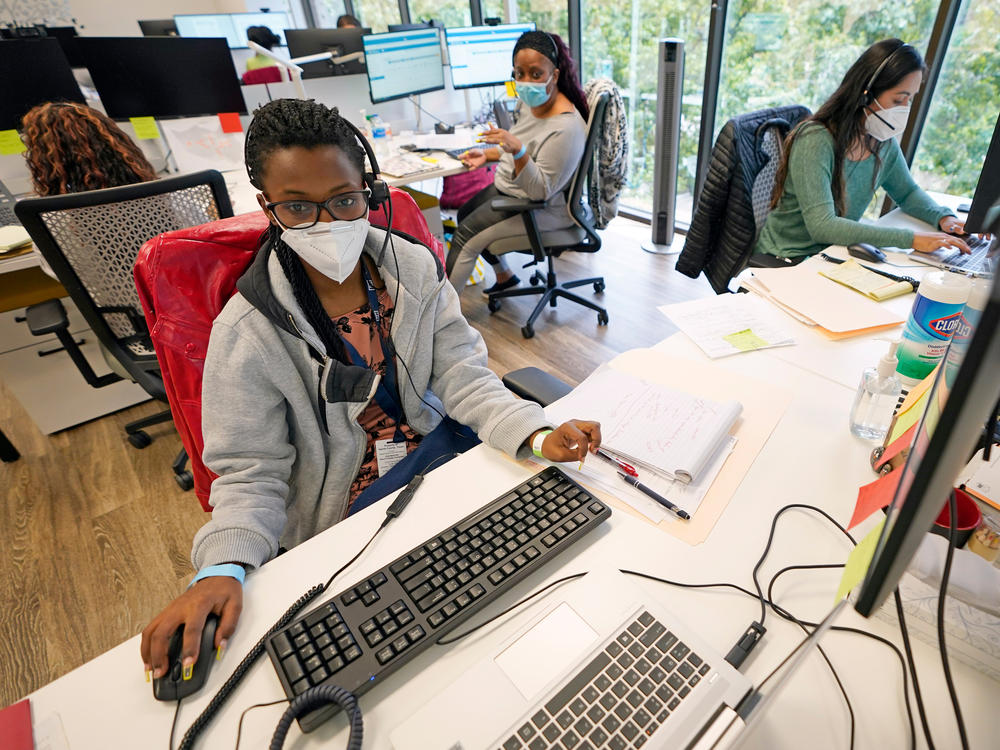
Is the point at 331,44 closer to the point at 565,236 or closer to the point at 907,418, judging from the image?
the point at 565,236

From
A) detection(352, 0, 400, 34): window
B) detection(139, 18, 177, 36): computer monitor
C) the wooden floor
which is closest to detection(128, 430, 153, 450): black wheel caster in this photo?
the wooden floor

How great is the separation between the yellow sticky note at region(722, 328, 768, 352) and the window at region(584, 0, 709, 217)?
2.28 meters

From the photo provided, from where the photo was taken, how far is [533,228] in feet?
7.55

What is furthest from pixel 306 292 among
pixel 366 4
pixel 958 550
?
pixel 366 4

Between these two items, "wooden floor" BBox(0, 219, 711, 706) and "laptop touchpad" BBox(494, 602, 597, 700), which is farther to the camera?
"wooden floor" BBox(0, 219, 711, 706)

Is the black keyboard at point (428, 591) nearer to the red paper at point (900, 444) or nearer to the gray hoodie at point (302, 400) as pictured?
the gray hoodie at point (302, 400)

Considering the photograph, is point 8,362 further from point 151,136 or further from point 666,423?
point 666,423

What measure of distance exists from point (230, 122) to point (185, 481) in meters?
1.74

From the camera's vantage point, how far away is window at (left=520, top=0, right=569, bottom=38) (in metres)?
3.58

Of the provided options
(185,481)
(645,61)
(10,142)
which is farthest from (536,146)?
(10,142)

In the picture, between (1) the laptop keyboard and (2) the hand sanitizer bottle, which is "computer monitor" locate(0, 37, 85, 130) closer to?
(1) the laptop keyboard

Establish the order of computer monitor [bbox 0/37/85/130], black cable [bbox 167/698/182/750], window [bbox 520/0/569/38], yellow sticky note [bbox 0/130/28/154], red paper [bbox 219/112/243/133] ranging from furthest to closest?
1. window [bbox 520/0/569/38]
2. red paper [bbox 219/112/243/133]
3. yellow sticky note [bbox 0/130/28/154]
4. computer monitor [bbox 0/37/85/130]
5. black cable [bbox 167/698/182/750]

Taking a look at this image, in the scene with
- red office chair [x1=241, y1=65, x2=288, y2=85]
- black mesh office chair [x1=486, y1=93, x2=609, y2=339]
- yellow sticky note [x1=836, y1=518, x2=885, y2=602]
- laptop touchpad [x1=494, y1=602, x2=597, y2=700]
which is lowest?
black mesh office chair [x1=486, y1=93, x2=609, y2=339]

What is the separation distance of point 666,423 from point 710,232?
1.25 m
